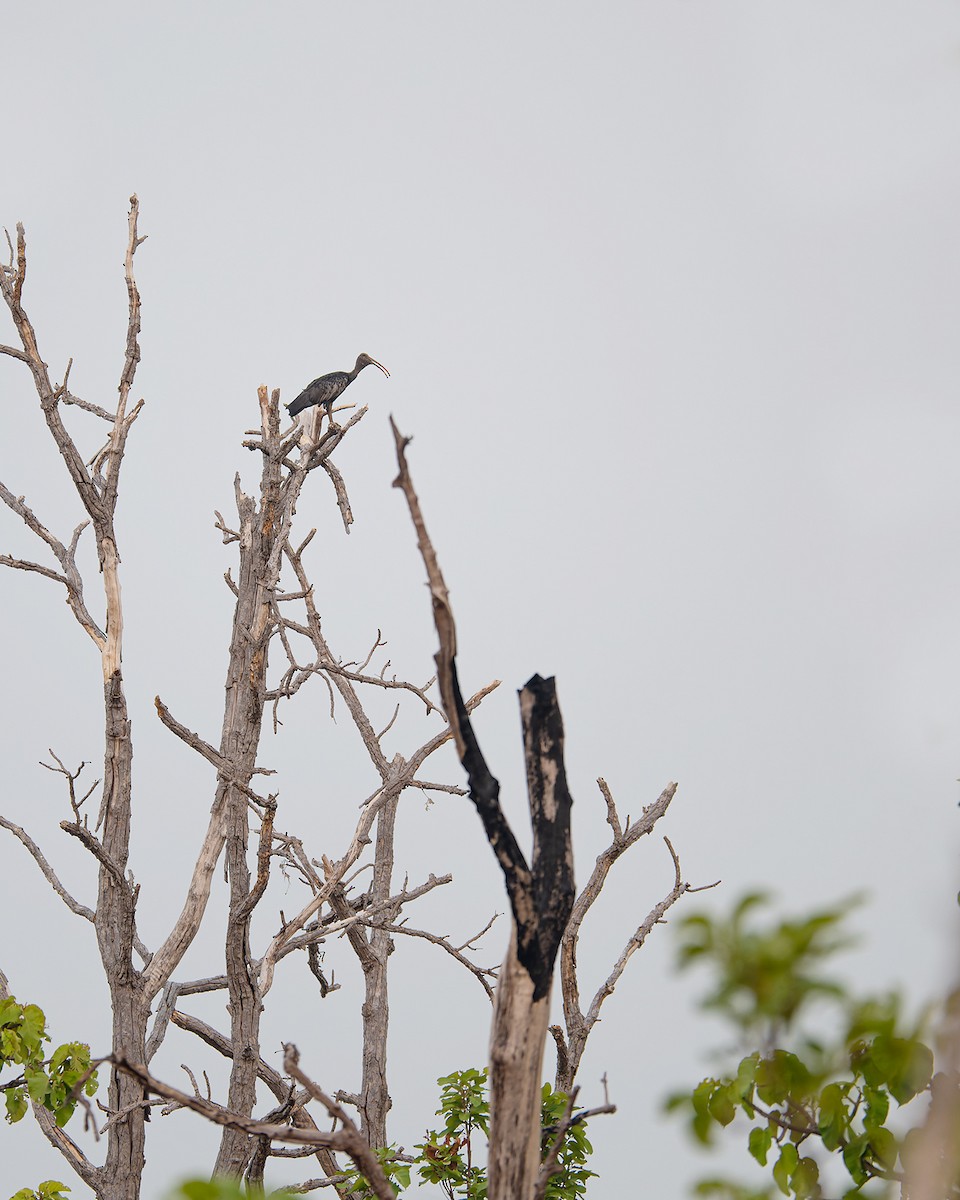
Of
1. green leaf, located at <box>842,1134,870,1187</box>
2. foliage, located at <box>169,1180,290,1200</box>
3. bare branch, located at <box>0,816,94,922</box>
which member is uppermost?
bare branch, located at <box>0,816,94,922</box>

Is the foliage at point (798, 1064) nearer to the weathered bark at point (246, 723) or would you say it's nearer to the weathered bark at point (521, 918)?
the weathered bark at point (521, 918)

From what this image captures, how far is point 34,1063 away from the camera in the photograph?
4863 mm

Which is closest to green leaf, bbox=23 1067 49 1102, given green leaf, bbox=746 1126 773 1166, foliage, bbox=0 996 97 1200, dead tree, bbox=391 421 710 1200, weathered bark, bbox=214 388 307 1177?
foliage, bbox=0 996 97 1200

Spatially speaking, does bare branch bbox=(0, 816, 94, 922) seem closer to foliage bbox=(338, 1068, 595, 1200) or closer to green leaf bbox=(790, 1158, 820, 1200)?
foliage bbox=(338, 1068, 595, 1200)

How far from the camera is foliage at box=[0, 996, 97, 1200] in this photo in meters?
4.76

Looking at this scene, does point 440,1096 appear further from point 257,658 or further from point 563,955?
point 257,658

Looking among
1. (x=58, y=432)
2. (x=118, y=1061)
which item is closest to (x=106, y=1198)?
(x=58, y=432)

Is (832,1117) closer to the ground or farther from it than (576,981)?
closer to the ground

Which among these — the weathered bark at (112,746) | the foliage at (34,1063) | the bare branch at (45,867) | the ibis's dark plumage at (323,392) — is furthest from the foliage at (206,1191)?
the ibis's dark plumage at (323,392)

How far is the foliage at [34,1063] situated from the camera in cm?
476

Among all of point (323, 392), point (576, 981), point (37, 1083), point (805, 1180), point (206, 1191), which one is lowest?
point (206, 1191)

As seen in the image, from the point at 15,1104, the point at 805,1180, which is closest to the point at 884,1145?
the point at 805,1180

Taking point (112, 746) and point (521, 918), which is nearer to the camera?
point (521, 918)

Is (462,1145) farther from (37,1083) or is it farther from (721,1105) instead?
(721,1105)
